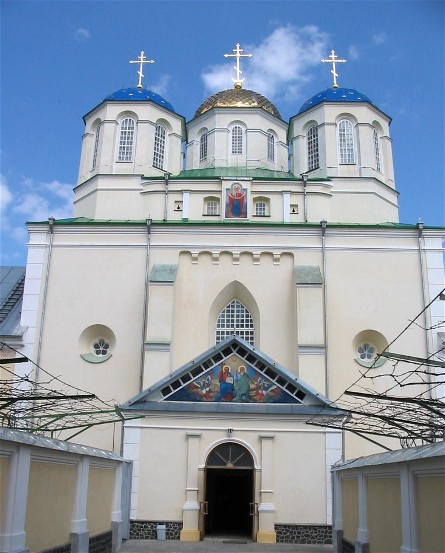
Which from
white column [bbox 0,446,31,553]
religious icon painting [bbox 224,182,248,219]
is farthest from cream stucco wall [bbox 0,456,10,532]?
religious icon painting [bbox 224,182,248,219]

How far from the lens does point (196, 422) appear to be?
1736cm

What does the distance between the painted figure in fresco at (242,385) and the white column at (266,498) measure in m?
1.19

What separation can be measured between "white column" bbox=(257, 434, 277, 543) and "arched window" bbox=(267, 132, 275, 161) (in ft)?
54.8

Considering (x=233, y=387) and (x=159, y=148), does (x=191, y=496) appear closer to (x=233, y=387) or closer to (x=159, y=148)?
(x=233, y=387)

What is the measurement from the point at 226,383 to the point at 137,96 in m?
17.2

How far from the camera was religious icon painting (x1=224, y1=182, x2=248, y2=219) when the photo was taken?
2586 centimetres

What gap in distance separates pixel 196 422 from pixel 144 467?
1.88 meters

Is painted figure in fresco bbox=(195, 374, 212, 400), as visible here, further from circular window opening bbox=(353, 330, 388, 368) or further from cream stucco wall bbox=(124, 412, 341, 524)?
circular window opening bbox=(353, 330, 388, 368)

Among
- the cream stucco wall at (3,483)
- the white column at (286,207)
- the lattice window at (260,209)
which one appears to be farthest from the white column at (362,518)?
the lattice window at (260,209)

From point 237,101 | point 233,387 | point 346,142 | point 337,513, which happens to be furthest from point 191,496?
point 237,101

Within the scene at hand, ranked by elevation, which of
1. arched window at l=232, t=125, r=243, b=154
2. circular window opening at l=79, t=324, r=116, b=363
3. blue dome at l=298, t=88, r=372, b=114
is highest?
blue dome at l=298, t=88, r=372, b=114

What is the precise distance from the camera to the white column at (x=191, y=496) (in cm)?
1644

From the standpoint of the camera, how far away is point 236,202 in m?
26.1

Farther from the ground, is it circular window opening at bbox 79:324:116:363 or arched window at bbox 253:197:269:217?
arched window at bbox 253:197:269:217
